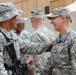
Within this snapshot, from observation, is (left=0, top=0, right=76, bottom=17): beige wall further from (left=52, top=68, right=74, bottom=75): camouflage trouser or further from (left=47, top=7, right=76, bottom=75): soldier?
(left=52, top=68, right=74, bottom=75): camouflage trouser

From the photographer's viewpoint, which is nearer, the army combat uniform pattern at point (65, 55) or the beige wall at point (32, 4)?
the army combat uniform pattern at point (65, 55)

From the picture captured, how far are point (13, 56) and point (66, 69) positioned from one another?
2.22 feet

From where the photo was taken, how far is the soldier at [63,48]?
A: 3.61 meters

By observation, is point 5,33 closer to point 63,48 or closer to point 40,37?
point 63,48

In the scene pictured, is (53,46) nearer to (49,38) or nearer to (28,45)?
(28,45)

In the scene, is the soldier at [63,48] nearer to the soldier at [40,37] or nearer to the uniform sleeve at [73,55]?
the uniform sleeve at [73,55]

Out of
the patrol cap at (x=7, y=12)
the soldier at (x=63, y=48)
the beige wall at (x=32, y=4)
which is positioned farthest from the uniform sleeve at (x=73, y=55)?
the beige wall at (x=32, y=4)

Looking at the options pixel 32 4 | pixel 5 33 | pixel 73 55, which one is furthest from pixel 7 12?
pixel 32 4

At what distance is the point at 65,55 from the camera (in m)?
3.63

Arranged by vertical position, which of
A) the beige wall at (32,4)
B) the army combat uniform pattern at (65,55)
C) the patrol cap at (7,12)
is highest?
the patrol cap at (7,12)

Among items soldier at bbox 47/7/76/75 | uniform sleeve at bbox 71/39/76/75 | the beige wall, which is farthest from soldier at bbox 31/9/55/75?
the beige wall

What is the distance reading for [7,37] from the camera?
334cm

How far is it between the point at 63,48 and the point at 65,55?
84mm

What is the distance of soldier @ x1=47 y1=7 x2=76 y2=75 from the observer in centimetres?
Result: 361
